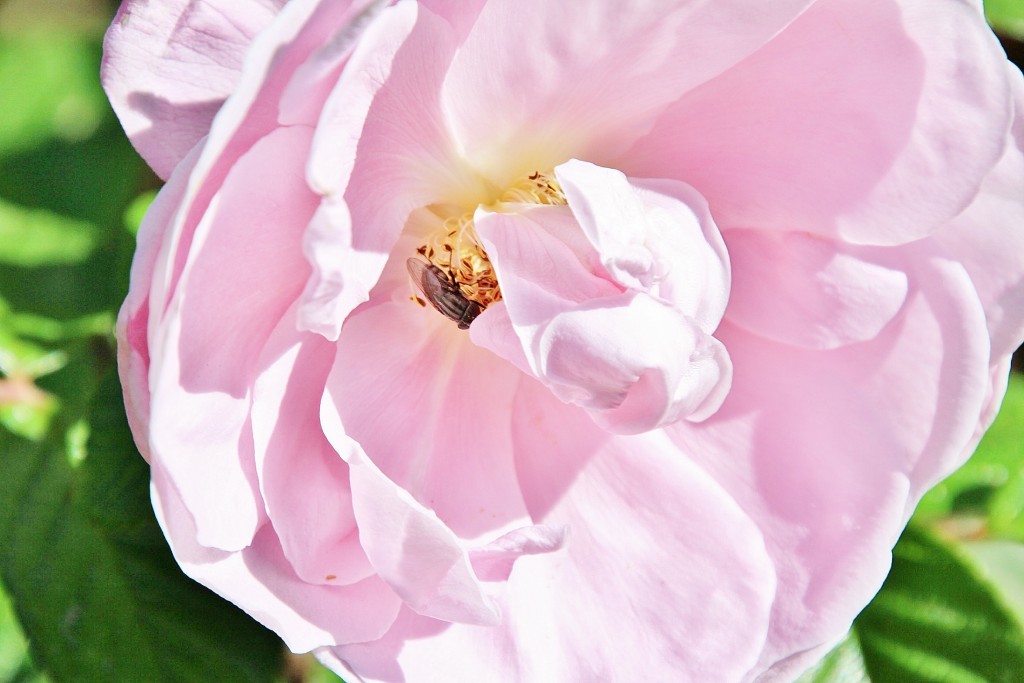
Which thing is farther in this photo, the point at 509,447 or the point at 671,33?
the point at 509,447

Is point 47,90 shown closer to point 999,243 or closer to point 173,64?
point 173,64

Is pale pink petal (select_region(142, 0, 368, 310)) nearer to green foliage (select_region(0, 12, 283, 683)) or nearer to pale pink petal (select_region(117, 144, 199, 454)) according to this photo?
pale pink petal (select_region(117, 144, 199, 454))

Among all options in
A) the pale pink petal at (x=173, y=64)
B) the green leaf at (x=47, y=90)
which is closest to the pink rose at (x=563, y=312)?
the pale pink petal at (x=173, y=64)

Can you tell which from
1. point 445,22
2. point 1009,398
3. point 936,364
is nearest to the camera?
point 445,22

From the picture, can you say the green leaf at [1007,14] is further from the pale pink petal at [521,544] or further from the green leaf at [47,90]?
the green leaf at [47,90]

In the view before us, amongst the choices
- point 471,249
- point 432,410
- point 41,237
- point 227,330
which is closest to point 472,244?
point 471,249

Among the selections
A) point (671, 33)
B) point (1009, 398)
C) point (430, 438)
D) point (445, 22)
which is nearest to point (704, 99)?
point (671, 33)

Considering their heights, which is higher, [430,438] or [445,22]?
[445,22]

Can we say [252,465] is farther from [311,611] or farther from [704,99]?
[704,99]
